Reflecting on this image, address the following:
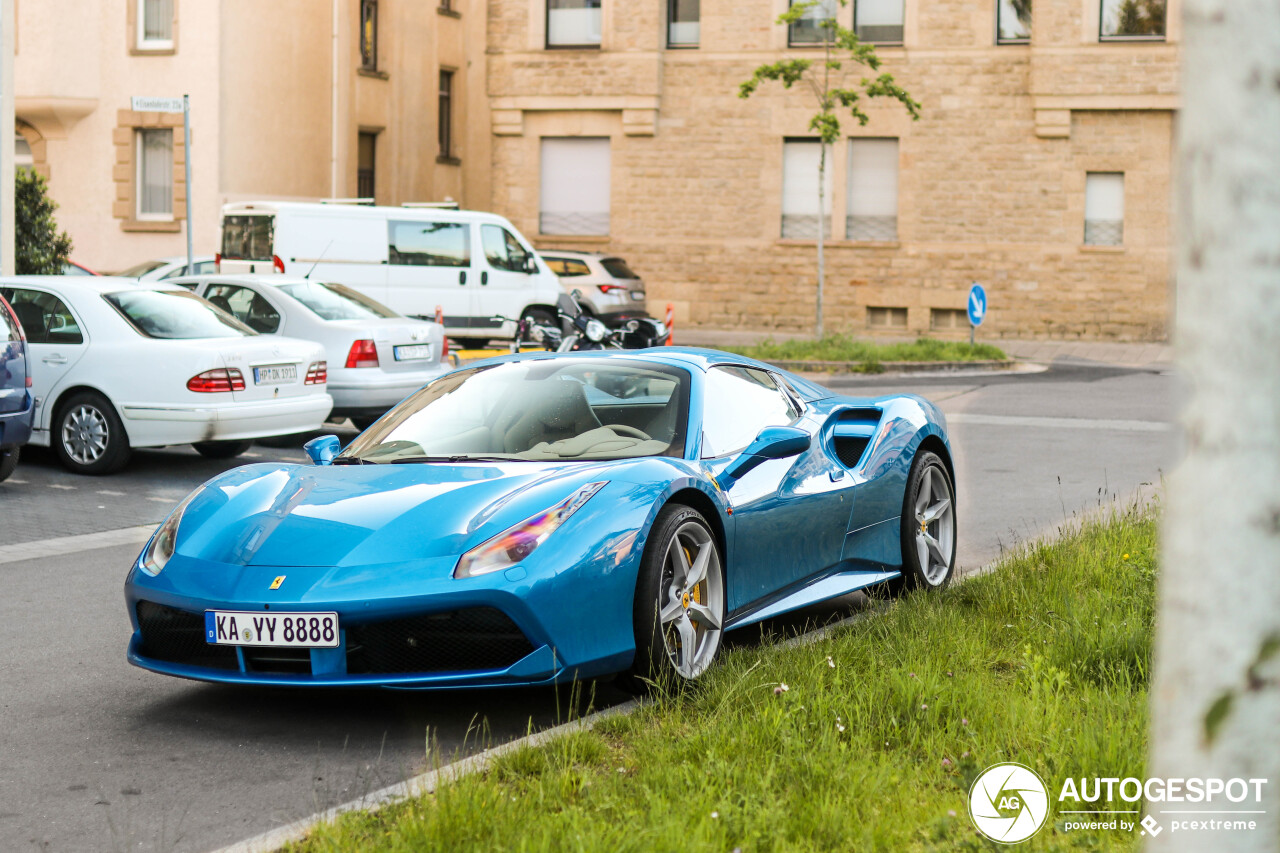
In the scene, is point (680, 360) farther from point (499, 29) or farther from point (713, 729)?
point (499, 29)

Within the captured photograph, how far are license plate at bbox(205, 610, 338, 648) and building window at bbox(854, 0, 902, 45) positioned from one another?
2903cm

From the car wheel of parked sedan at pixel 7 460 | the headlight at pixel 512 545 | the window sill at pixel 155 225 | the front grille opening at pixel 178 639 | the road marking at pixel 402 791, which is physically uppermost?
the window sill at pixel 155 225

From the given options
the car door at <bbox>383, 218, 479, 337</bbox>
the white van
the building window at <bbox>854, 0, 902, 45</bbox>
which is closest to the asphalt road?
the white van

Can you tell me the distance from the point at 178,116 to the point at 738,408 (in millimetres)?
27477

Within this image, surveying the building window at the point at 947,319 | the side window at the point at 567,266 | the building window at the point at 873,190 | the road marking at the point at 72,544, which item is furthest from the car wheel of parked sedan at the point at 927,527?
the building window at the point at 873,190

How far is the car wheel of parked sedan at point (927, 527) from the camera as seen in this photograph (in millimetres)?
6977

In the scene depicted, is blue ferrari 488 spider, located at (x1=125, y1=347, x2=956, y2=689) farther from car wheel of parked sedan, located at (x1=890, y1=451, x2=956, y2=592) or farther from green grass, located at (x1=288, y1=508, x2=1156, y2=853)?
green grass, located at (x1=288, y1=508, x2=1156, y2=853)

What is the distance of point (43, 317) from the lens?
1220 cm

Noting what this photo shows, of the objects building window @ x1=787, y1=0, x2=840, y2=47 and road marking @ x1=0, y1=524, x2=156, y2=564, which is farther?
building window @ x1=787, y1=0, x2=840, y2=47

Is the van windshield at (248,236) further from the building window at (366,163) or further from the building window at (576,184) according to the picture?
the building window at (366,163)

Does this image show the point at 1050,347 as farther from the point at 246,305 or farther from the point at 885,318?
the point at 246,305

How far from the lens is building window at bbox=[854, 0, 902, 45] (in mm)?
32000

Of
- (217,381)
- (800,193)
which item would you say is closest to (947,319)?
(800,193)

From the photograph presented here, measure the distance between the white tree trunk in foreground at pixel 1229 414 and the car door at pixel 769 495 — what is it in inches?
144
